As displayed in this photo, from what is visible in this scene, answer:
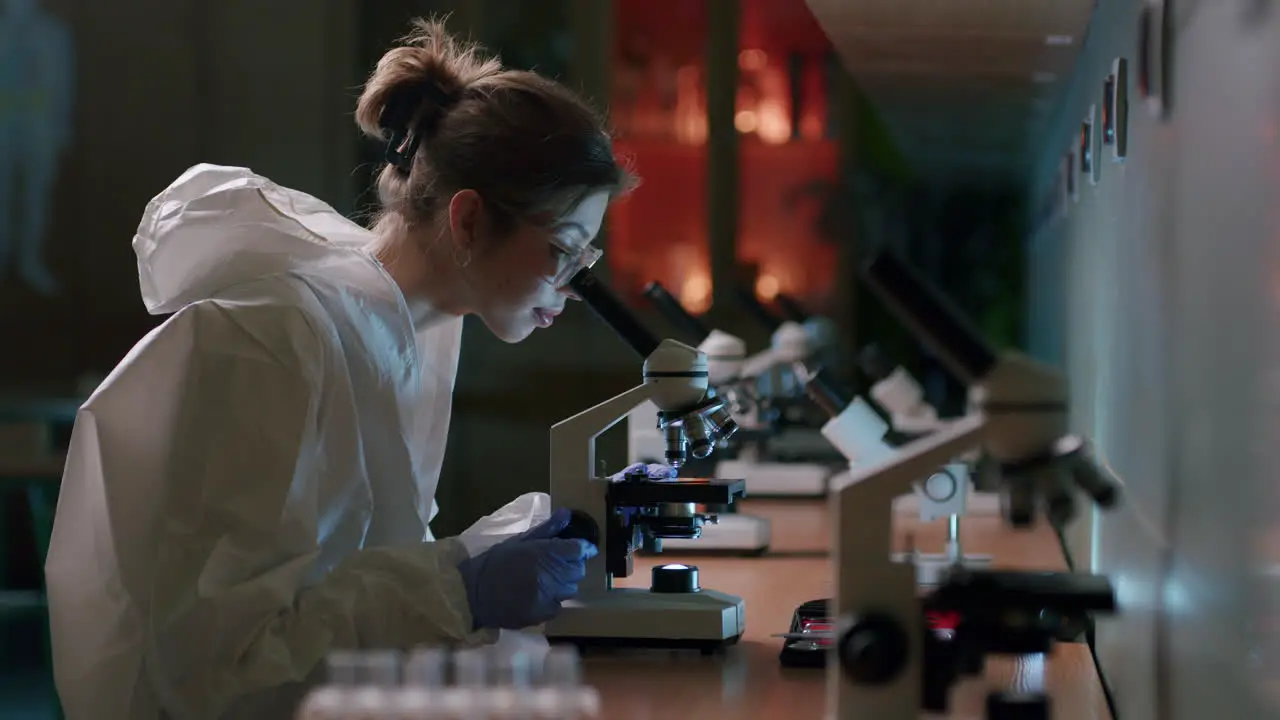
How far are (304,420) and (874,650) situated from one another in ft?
2.60

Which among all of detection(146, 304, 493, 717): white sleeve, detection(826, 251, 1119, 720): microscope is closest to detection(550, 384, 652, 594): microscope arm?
detection(146, 304, 493, 717): white sleeve

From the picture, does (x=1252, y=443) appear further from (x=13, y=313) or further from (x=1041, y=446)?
(x=13, y=313)

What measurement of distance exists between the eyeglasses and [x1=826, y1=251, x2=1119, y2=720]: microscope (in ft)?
2.71

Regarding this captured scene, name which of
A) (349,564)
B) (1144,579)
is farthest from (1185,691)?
(349,564)

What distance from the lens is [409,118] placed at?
6.42 ft

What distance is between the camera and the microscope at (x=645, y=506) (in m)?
1.81

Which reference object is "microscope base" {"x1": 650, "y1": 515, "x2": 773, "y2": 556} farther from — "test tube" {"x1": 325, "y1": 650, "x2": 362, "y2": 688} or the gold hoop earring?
"test tube" {"x1": 325, "y1": 650, "x2": 362, "y2": 688}

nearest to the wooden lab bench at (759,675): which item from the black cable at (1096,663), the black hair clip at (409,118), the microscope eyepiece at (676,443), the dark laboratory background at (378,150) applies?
the black cable at (1096,663)

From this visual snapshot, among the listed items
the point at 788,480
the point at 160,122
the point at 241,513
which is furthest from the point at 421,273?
the point at 160,122

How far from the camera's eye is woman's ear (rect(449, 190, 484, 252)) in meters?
1.88

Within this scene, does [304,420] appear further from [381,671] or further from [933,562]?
[933,562]

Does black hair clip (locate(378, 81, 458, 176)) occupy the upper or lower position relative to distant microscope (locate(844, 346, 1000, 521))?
upper

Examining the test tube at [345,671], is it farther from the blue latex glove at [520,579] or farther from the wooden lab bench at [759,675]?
the blue latex glove at [520,579]

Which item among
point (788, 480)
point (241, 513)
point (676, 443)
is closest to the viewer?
point (241, 513)
